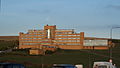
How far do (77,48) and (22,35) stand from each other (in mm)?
27984

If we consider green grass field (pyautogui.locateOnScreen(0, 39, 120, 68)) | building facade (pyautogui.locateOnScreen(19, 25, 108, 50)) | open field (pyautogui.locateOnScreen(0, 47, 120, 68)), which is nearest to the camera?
green grass field (pyautogui.locateOnScreen(0, 39, 120, 68))

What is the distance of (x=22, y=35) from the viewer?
151 meters

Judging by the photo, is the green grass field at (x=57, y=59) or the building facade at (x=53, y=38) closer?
the green grass field at (x=57, y=59)

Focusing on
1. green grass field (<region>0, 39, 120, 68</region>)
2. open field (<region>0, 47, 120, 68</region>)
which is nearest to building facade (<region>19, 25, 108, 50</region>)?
green grass field (<region>0, 39, 120, 68</region>)

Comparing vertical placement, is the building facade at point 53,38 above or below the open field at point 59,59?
above

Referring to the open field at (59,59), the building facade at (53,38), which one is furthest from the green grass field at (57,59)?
the building facade at (53,38)

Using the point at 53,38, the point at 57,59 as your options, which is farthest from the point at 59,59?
the point at 53,38

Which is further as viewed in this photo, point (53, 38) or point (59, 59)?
point (53, 38)

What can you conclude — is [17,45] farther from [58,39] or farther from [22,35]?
[58,39]

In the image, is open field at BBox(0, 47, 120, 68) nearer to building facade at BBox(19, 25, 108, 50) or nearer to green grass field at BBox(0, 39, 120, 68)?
green grass field at BBox(0, 39, 120, 68)

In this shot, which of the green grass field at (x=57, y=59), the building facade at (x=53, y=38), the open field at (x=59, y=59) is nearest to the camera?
the green grass field at (x=57, y=59)

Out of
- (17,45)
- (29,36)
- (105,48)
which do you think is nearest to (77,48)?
(105,48)

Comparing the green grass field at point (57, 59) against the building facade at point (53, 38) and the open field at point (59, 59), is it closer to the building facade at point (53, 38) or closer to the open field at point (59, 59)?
the open field at point (59, 59)

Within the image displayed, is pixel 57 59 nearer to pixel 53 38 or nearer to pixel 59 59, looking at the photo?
pixel 59 59
